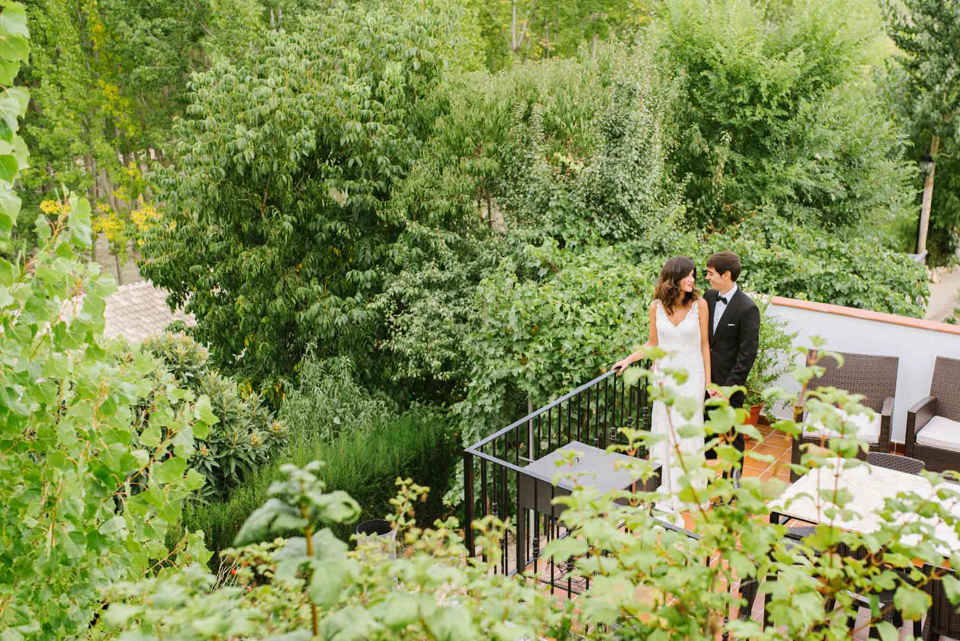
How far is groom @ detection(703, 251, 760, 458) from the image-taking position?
5457 millimetres

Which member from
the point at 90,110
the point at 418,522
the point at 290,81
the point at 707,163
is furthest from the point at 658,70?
the point at 90,110

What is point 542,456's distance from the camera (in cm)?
665

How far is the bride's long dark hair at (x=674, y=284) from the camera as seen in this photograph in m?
5.07

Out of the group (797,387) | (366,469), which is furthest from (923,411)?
(366,469)

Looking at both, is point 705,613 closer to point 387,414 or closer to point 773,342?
point 773,342

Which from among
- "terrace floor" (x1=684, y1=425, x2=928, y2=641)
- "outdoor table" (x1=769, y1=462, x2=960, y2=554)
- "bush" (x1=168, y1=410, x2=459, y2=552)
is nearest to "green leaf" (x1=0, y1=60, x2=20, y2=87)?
"outdoor table" (x1=769, y1=462, x2=960, y2=554)

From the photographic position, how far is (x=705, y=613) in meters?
2.08

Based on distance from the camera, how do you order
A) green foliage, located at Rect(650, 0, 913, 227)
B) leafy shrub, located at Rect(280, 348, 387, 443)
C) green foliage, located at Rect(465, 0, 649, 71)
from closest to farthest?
leafy shrub, located at Rect(280, 348, 387, 443) → green foliage, located at Rect(650, 0, 913, 227) → green foliage, located at Rect(465, 0, 649, 71)

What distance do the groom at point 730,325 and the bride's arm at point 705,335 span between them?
17cm

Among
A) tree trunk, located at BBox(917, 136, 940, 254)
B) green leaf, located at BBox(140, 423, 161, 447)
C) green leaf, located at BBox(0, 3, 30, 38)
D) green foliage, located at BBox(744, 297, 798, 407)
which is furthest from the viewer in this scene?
tree trunk, located at BBox(917, 136, 940, 254)

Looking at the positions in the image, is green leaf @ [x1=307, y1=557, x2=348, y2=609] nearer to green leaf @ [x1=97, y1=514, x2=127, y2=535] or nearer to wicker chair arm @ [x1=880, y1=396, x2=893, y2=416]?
green leaf @ [x1=97, y1=514, x2=127, y2=535]

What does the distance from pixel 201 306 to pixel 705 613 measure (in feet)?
36.4

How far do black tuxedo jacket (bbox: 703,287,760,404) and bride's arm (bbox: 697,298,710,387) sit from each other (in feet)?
0.54

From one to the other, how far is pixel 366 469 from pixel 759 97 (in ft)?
25.1
